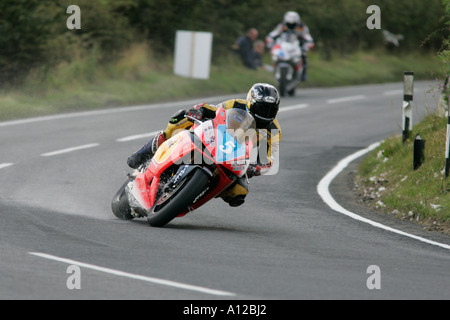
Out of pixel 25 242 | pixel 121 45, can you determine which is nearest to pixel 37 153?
pixel 25 242

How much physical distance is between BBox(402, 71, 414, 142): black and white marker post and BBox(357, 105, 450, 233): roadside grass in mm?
211

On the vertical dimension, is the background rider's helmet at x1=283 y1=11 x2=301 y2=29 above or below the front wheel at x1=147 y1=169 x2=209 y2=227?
above

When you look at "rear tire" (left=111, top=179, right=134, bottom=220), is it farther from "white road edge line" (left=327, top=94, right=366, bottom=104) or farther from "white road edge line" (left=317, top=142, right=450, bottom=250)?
"white road edge line" (left=327, top=94, right=366, bottom=104)

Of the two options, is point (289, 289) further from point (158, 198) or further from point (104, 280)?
point (158, 198)

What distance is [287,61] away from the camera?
1003 inches

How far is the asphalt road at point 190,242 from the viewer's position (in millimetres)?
7293

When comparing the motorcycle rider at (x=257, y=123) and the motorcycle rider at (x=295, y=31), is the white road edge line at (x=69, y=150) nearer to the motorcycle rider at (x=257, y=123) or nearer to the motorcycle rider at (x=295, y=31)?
the motorcycle rider at (x=257, y=123)

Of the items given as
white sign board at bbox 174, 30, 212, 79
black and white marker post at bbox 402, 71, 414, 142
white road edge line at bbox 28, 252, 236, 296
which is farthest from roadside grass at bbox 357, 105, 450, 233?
Result: white sign board at bbox 174, 30, 212, 79

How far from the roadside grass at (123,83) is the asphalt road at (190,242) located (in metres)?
4.23

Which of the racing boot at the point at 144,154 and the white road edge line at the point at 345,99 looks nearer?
the racing boot at the point at 144,154

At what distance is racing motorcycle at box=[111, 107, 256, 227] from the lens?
9375 mm

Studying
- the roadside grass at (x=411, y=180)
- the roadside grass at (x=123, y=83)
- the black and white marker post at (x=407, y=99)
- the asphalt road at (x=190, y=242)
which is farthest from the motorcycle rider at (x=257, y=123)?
the roadside grass at (x=123, y=83)
